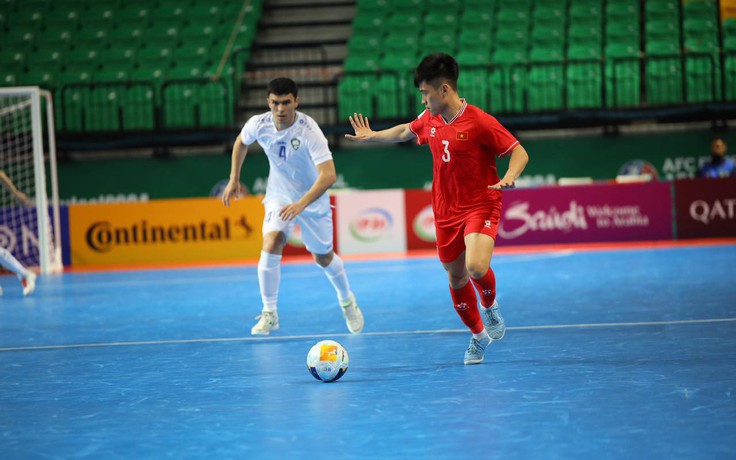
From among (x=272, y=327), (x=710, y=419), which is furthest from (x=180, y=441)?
(x=272, y=327)

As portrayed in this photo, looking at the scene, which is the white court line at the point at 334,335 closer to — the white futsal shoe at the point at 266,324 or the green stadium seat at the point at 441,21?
the white futsal shoe at the point at 266,324

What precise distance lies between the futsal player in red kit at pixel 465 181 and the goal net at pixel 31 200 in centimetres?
980

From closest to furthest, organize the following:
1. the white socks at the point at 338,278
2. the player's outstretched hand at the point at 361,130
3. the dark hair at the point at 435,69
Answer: the dark hair at the point at 435,69 → the player's outstretched hand at the point at 361,130 → the white socks at the point at 338,278

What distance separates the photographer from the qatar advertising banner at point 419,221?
17891mm

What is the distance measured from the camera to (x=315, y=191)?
A: 784cm

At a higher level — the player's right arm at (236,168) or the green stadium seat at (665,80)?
the green stadium seat at (665,80)

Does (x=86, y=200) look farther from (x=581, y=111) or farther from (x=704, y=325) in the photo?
(x=704, y=325)

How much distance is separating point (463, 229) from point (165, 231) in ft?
40.7

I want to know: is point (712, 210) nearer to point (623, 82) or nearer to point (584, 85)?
point (623, 82)

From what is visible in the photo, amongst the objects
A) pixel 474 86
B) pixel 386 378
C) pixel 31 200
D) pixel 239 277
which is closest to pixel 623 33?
pixel 474 86

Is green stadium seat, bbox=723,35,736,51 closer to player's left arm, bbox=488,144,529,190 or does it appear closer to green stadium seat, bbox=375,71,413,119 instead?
green stadium seat, bbox=375,71,413,119

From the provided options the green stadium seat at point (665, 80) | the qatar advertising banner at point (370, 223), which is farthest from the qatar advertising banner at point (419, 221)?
the green stadium seat at point (665, 80)

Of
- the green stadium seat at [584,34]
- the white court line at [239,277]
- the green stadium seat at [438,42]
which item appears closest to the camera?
the white court line at [239,277]

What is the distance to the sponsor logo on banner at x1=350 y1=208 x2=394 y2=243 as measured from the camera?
59.1 ft
